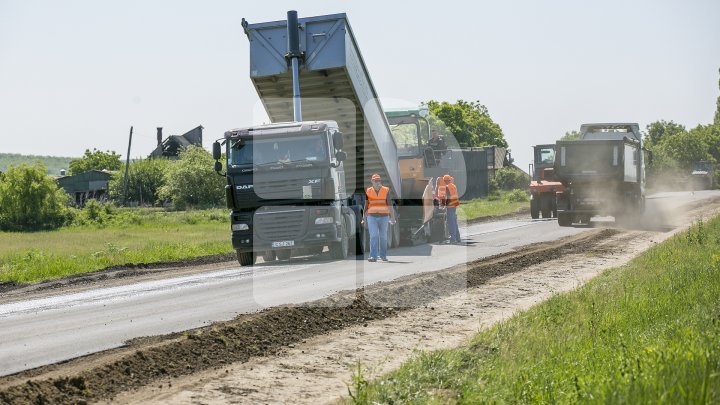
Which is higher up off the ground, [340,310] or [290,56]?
[290,56]

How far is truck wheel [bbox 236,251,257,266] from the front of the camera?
19.3 meters

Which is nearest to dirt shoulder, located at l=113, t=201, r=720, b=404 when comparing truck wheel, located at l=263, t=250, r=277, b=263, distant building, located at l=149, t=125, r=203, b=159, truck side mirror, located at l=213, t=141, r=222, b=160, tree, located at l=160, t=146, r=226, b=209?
truck side mirror, located at l=213, t=141, r=222, b=160

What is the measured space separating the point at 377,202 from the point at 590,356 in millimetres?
11792

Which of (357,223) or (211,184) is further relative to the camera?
(211,184)

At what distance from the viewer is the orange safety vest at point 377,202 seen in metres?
18.6

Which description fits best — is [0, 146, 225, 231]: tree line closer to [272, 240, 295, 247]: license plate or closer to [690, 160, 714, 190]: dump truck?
[690, 160, 714, 190]: dump truck

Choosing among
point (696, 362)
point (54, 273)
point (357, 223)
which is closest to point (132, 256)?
point (54, 273)

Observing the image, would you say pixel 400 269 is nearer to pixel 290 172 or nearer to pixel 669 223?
pixel 290 172

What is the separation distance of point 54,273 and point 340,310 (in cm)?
1168

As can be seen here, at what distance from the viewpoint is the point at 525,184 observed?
88.3 meters

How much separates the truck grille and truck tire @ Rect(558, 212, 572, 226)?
45.7 ft

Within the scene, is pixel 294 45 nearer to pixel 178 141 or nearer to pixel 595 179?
pixel 595 179

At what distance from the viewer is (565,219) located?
29.9 m

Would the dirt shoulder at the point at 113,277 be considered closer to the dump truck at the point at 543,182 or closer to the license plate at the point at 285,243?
the license plate at the point at 285,243
